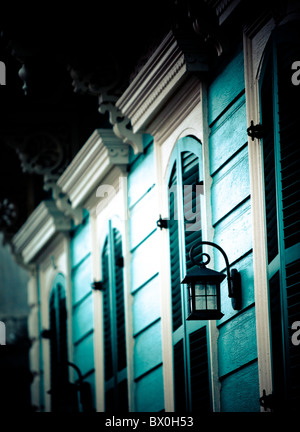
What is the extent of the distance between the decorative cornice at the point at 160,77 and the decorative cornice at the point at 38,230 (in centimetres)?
335

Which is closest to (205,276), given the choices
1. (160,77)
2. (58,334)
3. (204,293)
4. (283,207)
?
(204,293)

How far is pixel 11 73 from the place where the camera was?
11.3 m

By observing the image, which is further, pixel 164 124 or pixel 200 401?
pixel 164 124

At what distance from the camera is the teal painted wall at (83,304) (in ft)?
37.6

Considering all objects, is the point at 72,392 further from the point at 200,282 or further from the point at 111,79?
the point at 200,282

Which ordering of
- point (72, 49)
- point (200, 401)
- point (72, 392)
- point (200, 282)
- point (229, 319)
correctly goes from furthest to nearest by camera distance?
point (72, 392), point (72, 49), point (200, 401), point (229, 319), point (200, 282)

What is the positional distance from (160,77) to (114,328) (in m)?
2.81

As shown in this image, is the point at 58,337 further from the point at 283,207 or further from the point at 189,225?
the point at 283,207

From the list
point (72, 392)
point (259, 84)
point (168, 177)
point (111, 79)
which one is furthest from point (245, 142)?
point (72, 392)

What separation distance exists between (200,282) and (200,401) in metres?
1.37

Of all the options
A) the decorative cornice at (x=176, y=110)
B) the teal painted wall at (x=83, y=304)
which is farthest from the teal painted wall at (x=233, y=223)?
the teal painted wall at (x=83, y=304)

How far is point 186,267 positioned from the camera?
8031 mm

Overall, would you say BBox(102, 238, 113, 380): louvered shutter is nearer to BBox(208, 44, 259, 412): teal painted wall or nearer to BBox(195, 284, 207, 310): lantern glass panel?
BBox(208, 44, 259, 412): teal painted wall

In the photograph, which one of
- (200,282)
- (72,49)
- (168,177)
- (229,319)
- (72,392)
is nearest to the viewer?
(200,282)
